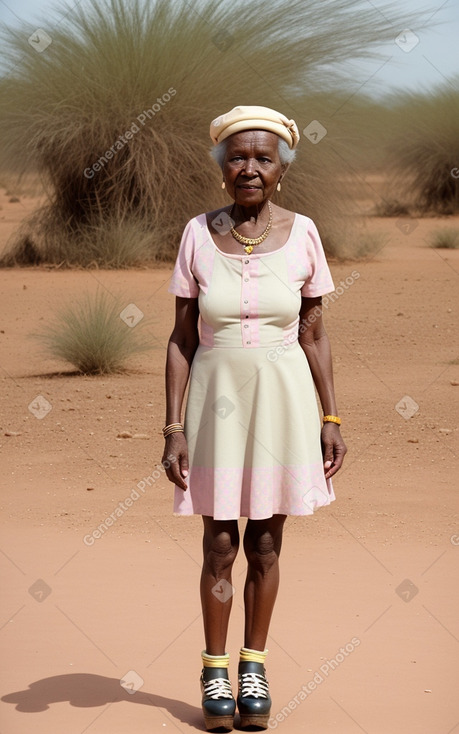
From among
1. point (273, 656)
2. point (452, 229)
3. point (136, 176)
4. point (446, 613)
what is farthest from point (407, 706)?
point (452, 229)

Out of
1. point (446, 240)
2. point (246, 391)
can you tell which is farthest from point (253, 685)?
point (446, 240)

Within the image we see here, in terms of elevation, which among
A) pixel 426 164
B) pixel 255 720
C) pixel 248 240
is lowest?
pixel 426 164

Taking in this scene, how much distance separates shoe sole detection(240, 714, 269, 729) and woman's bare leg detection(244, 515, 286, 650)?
213mm

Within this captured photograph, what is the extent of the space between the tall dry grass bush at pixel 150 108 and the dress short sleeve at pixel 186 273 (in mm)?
13088

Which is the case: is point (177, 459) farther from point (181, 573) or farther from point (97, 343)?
point (97, 343)

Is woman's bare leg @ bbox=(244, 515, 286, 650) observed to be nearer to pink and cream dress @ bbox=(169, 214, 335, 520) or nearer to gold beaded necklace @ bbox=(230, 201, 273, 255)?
pink and cream dress @ bbox=(169, 214, 335, 520)

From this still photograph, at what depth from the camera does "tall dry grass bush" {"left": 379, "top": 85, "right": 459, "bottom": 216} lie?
30734 millimetres

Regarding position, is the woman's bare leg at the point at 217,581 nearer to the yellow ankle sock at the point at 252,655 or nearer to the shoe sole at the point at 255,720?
the yellow ankle sock at the point at 252,655

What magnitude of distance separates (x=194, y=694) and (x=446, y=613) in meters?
1.27

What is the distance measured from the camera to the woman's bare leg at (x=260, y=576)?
151 inches

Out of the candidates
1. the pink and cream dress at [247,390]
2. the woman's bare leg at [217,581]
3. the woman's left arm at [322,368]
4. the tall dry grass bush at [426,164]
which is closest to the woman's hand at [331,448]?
the woman's left arm at [322,368]

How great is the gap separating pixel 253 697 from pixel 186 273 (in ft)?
4.42

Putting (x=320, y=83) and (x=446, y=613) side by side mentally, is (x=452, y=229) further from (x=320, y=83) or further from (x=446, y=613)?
(x=446, y=613)

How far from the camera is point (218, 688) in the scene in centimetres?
377
